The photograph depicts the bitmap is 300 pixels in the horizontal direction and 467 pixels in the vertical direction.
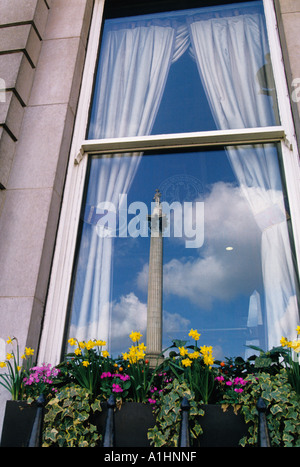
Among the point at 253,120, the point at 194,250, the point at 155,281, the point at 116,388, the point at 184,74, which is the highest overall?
the point at 184,74

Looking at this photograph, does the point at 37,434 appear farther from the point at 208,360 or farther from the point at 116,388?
the point at 208,360

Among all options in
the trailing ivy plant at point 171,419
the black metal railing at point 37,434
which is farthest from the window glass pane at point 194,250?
the black metal railing at point 37,434

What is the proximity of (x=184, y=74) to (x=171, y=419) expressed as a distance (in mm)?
3902

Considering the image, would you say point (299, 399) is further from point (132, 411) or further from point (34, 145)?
point (34, 145)

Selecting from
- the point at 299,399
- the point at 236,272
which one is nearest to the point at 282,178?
the point at 236,272

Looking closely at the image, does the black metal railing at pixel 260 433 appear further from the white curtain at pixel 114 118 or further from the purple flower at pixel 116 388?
the white curtain at pixel 114 118

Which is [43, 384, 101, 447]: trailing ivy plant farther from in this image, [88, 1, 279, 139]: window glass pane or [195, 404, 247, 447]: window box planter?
[88, 1, 279, 139]: window glass pane

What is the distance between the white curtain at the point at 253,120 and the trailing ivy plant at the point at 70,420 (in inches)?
62.1

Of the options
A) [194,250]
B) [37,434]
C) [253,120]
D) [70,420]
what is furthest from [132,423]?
[253,120]

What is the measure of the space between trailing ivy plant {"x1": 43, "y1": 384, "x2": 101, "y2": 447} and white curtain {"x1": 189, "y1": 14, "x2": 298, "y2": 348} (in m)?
1.58

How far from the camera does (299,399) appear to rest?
2.39 m

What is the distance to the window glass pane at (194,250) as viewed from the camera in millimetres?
3510

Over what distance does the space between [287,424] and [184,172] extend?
2.72 meters

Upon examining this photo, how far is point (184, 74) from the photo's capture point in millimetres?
4797
